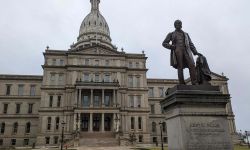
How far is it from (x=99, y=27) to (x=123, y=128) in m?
44.3

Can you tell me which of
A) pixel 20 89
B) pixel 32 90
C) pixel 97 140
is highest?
pixel 20 89

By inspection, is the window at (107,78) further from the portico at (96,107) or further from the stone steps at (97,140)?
the stone steps at (97,140)

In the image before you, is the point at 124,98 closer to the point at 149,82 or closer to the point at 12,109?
the point at 149,82

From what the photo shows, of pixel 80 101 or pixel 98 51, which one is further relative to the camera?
pixel 98 51

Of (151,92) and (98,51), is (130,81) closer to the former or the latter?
(98,51)

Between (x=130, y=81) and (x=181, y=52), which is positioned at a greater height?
(x=130, y=81)


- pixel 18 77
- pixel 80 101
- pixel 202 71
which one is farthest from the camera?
pixel 18 77

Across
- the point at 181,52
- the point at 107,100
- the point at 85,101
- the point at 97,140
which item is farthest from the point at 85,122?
the point at 181,52

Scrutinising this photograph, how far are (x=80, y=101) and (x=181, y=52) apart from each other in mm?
48120

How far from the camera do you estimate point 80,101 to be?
183ft

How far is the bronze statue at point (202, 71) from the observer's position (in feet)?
31.3

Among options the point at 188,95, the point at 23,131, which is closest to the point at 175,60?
the point at 188,95

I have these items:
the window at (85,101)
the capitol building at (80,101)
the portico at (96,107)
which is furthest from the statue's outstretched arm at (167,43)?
the window at (85,101)

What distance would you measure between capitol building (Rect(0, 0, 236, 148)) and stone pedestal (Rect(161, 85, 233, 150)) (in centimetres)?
4136
